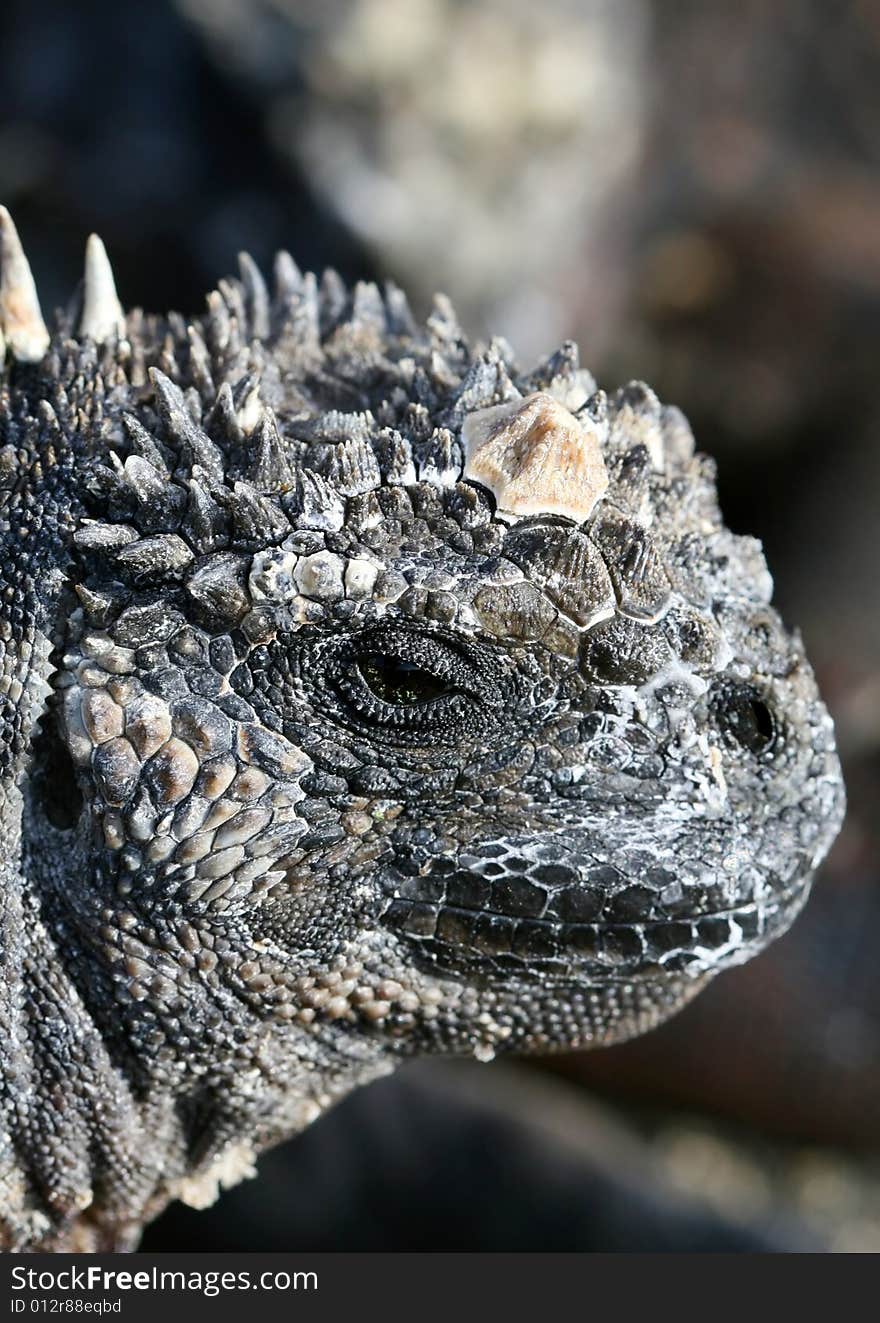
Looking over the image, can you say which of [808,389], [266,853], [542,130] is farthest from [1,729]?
[808,389]

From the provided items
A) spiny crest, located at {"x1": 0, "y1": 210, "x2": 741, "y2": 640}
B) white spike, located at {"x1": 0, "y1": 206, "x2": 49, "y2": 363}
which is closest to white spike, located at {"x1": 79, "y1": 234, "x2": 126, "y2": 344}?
spiny crest, located at {"x1": 0, "y1": 210, "x2": 741, "y2": 640}

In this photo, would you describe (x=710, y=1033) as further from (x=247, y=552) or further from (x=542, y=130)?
(x=542, y=130)

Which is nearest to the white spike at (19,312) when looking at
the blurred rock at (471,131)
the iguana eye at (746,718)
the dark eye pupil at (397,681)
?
the dark eye pupil at (397,681)

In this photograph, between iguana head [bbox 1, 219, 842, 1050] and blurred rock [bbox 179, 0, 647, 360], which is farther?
blurred rock [bbox 179, 0, 647, 360]

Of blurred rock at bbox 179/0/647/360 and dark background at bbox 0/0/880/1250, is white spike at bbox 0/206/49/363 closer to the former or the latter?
dark background at bbox 0/0/880/1250

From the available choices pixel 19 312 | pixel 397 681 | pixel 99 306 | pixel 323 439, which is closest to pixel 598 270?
pixel 99 306

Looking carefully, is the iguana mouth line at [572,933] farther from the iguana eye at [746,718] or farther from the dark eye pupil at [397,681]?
the dark eye pupil at [397,681]

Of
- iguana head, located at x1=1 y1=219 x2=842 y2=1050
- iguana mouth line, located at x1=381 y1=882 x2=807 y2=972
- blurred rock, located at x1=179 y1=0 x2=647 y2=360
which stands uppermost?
blurred rock, located at x1=179 y1=0 x2=647 y2=360
